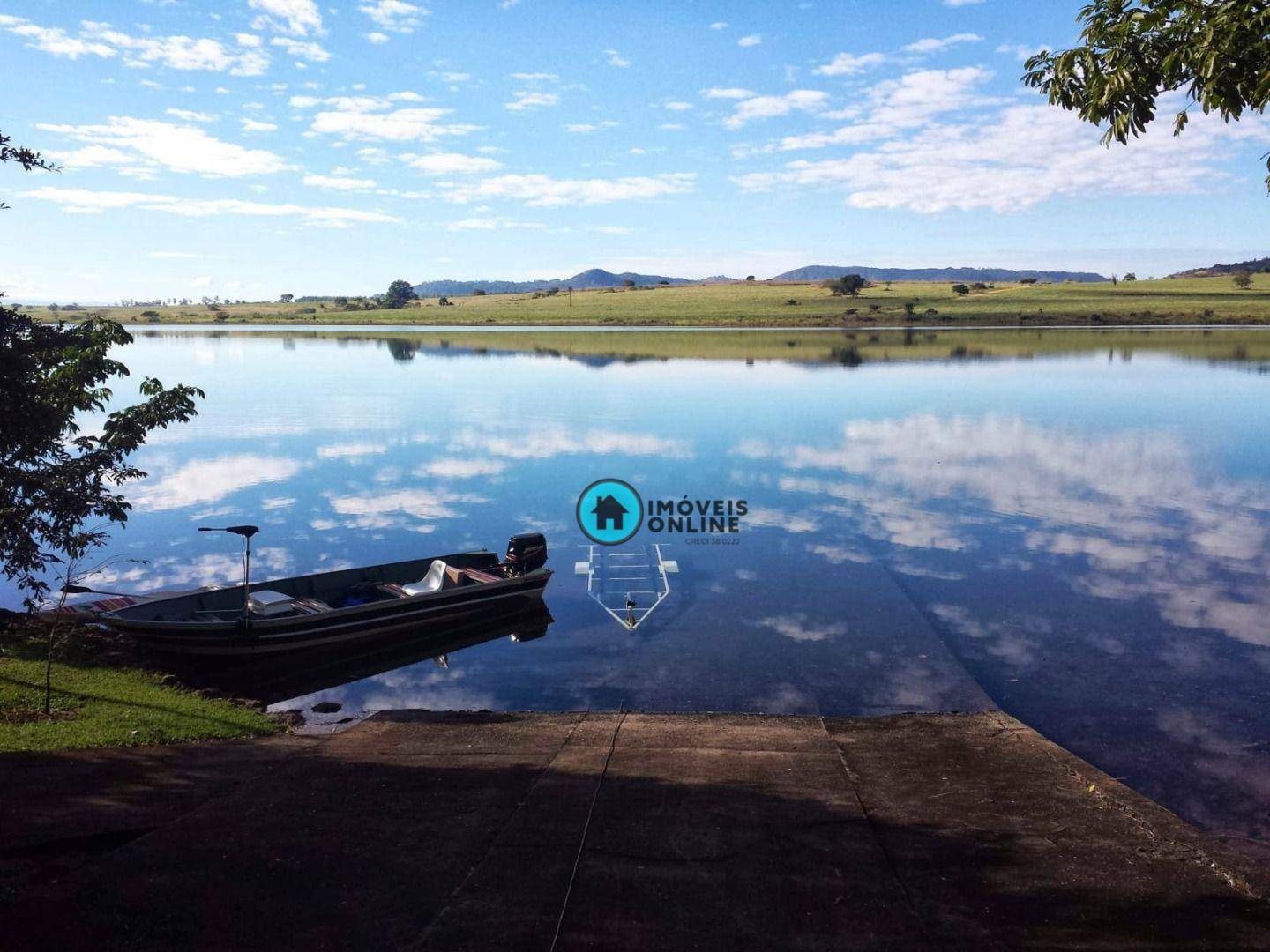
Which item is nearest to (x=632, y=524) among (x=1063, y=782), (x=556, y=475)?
(x=556, y=475)

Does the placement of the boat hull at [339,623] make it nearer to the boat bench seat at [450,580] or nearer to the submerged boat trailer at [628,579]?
the boat bench seat at [450,580]

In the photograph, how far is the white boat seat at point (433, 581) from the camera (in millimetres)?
24355

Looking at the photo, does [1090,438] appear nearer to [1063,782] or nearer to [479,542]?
[479,542]

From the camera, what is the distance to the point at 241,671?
67.7 ft

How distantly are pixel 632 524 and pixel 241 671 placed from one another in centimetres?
1514

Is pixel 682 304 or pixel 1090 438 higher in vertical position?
pixel 682 304

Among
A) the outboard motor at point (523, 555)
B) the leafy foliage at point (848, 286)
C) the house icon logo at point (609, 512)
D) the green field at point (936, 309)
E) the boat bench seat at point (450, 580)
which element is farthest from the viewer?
the leafy foliage at point (848, 286)

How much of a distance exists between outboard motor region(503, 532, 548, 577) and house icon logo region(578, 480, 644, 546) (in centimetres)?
491

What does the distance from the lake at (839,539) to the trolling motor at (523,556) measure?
1235 mm

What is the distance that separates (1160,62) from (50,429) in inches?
638

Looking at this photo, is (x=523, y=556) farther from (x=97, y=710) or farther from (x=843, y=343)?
(x=843, y=343)

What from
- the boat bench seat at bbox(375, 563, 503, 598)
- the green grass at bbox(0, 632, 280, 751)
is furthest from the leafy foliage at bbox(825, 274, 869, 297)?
the green grass at bbox(0, 632, 280, 751)

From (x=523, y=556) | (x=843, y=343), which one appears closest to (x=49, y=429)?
(x=523, y=556)

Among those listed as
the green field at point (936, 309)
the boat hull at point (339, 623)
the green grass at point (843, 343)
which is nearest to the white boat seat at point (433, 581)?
the boat hull at point (339, 623)
